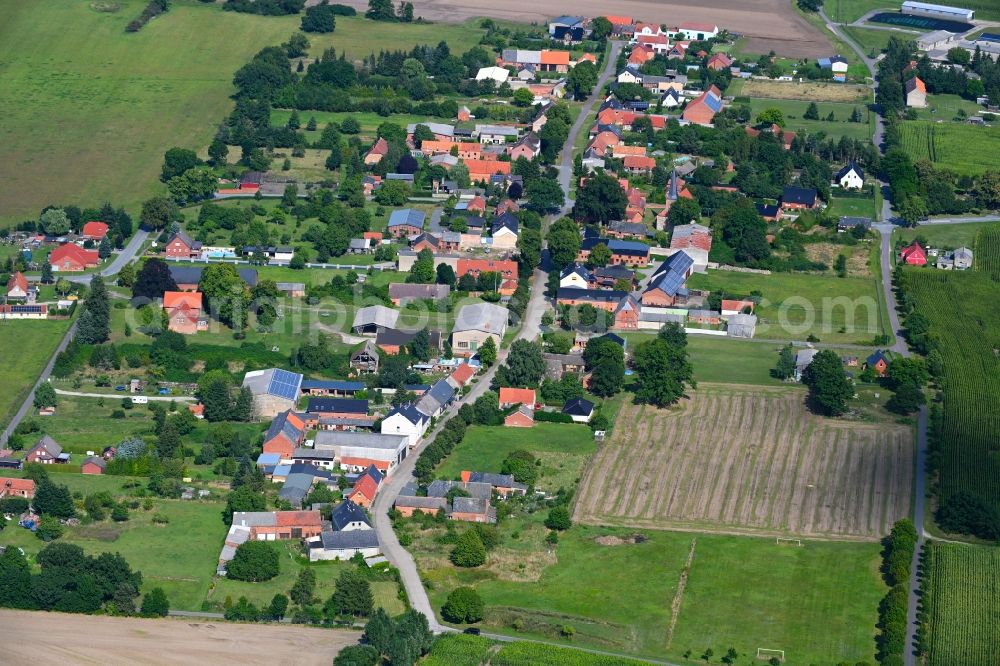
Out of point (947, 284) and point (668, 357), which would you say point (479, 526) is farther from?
point (947, 284)

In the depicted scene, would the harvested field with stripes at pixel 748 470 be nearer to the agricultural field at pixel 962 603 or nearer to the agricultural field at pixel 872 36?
the agricultural field at pixel 962 603

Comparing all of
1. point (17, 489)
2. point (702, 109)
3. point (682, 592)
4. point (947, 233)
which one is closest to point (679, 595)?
point (682, 592)

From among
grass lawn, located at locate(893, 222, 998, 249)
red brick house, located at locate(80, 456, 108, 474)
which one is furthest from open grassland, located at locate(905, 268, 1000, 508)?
red brick house, located at locate(80, 456, 108, 474)

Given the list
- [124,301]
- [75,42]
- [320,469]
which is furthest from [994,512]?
[75,42]

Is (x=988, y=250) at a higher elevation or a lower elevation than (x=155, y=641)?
lower

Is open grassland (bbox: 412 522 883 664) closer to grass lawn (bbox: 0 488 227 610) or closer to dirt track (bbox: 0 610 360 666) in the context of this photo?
dirt track (bbox: 0 610 360 666)

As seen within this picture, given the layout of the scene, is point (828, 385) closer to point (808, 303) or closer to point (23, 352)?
point (808, 303)

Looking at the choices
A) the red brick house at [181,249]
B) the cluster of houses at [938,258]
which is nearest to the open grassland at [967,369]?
the cluster of houses at [938,258]
